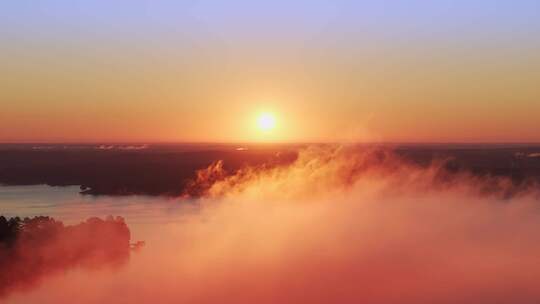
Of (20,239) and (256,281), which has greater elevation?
(20,239)

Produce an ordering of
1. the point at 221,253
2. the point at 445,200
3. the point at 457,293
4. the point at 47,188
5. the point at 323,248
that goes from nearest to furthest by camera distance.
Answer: the point at 457,293
the point at 221,253
the point at 323,248
the point at 445,200
the point at 47,188

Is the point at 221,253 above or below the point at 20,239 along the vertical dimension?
below

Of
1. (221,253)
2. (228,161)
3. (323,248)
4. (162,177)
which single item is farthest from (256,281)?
(228,161)

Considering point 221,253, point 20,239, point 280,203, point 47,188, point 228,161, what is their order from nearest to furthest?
point 20,239 < point 221,253 < point 280,203 < point 47,188 < point 228,161

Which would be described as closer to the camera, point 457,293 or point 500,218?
point 457,293

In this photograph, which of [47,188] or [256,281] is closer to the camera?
[256,281]

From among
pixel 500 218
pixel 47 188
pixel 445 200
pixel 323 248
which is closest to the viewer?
pixel 323 248

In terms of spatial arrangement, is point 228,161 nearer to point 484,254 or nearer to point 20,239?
point 484,254

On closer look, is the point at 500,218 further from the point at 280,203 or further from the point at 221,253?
the point at 221,253

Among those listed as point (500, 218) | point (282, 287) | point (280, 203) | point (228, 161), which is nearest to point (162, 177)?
point (228, 161)
